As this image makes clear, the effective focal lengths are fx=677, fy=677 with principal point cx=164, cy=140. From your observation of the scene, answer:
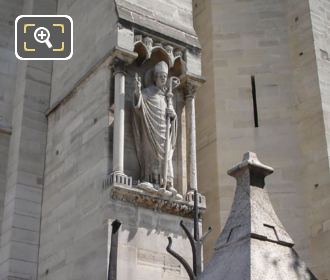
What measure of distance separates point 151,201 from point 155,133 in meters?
0.88

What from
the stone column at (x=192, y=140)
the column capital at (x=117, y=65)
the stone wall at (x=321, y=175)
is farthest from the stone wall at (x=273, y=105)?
the column capital at (x=117, y=65)

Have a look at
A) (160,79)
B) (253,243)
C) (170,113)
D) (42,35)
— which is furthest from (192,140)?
(253,243)

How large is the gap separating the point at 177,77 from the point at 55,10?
9.26 feet

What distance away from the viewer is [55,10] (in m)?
10.6

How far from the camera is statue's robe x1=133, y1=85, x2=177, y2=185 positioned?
8.02 metres

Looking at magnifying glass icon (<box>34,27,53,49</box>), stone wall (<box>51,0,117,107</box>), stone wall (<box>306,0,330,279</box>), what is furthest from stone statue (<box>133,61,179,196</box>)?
stone wall (<box>306,0,330,279</box>)

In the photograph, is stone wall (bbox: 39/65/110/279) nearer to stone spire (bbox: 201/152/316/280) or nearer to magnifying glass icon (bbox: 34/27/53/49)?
magnifying glass icon (bbox: 34/27/53/49)

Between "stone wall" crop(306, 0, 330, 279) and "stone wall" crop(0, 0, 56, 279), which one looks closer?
"stone wall" crop(0, 0, 56, 279)

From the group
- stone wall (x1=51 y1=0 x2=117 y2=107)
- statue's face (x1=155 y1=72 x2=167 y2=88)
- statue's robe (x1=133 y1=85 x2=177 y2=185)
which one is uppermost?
stone wall (x1=51 y1=0 x2=117 y2=107)

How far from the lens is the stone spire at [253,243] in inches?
138

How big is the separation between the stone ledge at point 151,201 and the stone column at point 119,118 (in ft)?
0.78

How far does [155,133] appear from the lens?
8180 mm

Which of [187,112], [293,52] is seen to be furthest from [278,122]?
[187,112]

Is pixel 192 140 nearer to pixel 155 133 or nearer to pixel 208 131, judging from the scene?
pixel 155 133
